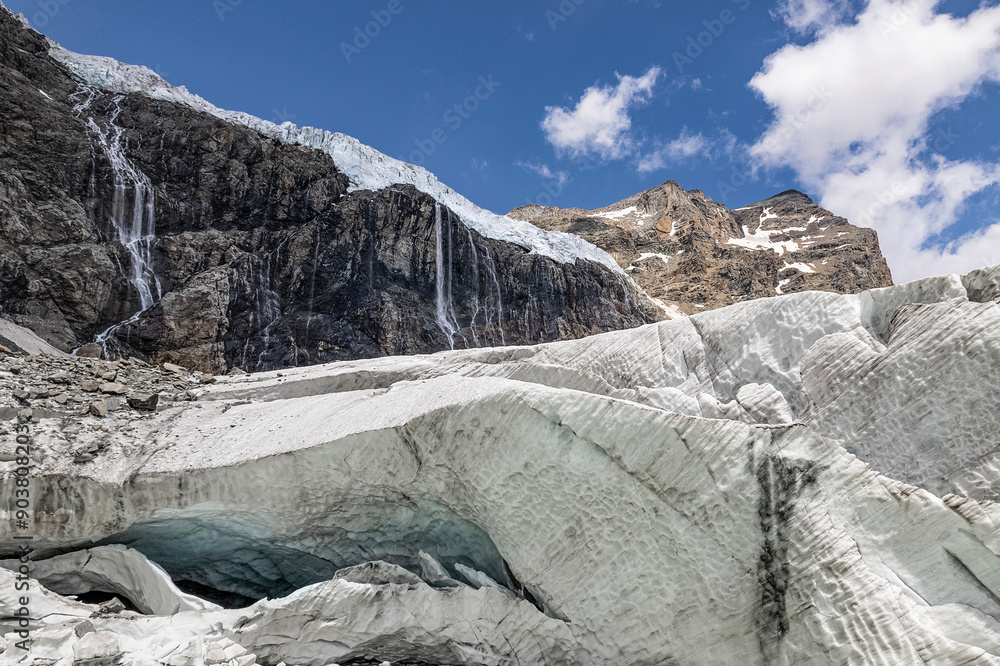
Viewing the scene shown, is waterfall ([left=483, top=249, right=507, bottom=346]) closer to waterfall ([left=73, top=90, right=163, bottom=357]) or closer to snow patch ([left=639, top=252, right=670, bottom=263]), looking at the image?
waterfall ([left=73, top=90, right=163, bottom=357])

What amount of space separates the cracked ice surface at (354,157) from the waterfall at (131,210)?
430cm

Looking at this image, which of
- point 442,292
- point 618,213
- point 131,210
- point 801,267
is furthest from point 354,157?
point 801,267

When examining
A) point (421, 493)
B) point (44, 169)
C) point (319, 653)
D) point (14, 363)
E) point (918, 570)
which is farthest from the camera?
point (44, 169)

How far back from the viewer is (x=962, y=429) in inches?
163

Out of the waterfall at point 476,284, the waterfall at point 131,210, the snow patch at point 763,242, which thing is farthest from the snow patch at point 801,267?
the waterfall at point 131,210

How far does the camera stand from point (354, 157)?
3841 centimetres

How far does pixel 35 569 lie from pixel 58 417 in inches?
64.2

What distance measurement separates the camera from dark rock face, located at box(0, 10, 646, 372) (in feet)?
81.0

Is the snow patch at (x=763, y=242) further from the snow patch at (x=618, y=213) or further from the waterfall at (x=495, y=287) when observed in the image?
the waterfall at (x=495, y=287)

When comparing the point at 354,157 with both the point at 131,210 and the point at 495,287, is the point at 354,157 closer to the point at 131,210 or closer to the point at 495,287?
the point at 495,287

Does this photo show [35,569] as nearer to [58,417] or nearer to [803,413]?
[58,417]

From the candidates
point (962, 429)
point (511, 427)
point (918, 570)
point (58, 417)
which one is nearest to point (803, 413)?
point (962, 429)

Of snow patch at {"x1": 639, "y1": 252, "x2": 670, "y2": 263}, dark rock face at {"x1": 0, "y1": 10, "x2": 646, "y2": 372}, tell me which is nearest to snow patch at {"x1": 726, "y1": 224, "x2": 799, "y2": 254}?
snow patch at {"x1": 639, "y1": 252, "x2": 670, "y2": 263}

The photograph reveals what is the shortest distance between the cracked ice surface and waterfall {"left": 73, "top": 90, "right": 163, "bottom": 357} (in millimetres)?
4299
